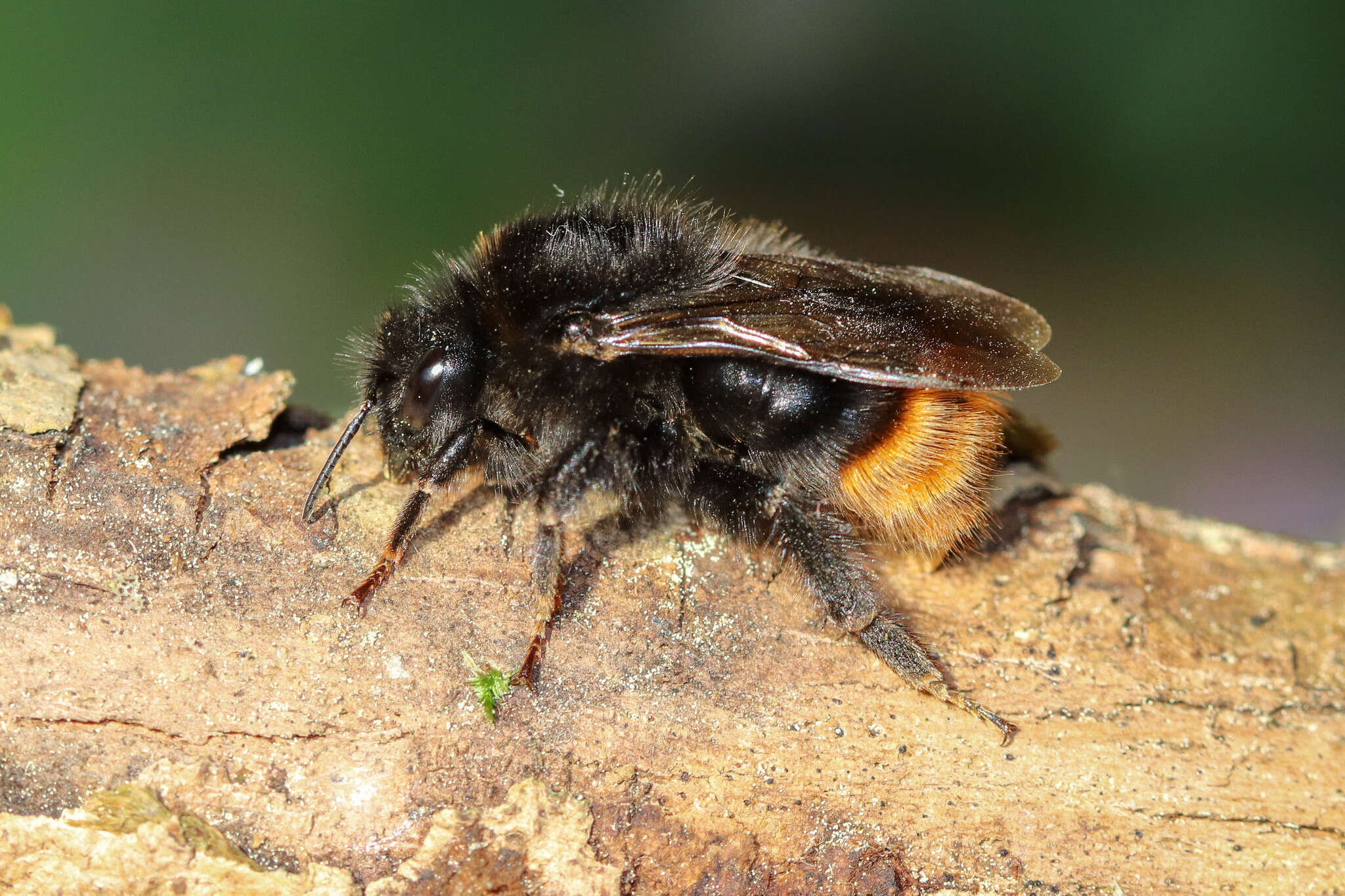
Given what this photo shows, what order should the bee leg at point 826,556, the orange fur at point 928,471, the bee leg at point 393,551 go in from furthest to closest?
the orange fur at point 928,471, the bee leg at point 826,556, the bee leg at point 393,551

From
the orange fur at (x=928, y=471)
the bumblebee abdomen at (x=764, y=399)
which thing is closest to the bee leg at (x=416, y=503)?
the bumblebee abdomen at (x=764, y=399)

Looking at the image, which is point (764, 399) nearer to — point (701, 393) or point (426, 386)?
point (701, 393)

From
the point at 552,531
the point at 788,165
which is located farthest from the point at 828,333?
the point at 788,165

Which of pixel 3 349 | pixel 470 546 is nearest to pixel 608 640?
pixel 470 546

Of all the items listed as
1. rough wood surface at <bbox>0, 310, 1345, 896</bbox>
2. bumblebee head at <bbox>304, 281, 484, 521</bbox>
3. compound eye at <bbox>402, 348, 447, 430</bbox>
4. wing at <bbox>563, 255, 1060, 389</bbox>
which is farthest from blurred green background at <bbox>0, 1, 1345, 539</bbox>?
rough wood surface at <bbox>0, 310, 1345, 896</bbox>

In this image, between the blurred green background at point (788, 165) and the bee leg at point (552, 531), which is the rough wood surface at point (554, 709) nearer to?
the bee leg at point (552, 531)

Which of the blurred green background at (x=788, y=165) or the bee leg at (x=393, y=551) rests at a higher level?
the blurred green background at (x=788, y=165)

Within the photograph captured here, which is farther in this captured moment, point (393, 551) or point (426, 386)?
point (426, 386)

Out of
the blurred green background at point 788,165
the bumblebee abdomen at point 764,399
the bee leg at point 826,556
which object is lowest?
the bee leg at point 826,556
